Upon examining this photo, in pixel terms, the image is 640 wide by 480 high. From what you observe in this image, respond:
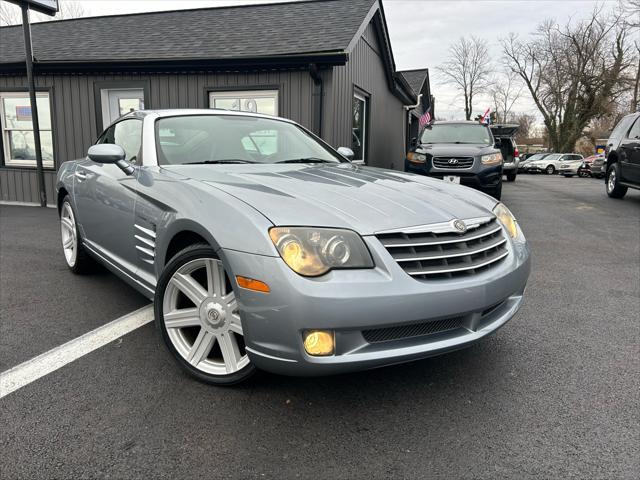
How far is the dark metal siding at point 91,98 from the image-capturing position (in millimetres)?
8531

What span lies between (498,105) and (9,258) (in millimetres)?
64824

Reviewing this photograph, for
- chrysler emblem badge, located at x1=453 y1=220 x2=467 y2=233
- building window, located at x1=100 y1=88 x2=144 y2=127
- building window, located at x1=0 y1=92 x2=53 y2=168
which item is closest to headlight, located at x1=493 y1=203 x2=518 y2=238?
chrysler emblem badge, located at x1=453 y1=220 x2=467 y2=233

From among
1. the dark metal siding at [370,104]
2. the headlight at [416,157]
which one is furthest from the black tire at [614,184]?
the dark metal siding at [370,104]

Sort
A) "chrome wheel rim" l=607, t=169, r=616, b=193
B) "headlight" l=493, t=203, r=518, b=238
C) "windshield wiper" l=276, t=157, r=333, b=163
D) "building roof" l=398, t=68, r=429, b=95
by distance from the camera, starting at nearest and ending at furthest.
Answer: "headlight" l=493, t=203, r=518, b=238 < "windshield wiper" l=276, t=157, r=333, b=163 < "chrome wheel rim" l=607, t=169, r=616, b=193 < "building roof" l=398, t=68, r=429, b=95

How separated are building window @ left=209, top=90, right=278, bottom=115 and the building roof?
14.7 m

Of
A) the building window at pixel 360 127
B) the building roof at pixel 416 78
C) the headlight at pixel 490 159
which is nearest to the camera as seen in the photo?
the headlight at pixel 490 159

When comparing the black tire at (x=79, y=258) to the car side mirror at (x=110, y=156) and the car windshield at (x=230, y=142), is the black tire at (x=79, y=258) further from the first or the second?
the car windshield at (x=230, y=142)

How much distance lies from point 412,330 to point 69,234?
373 cm

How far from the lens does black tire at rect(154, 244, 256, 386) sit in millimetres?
2311

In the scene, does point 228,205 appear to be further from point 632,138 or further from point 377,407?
point 632,138

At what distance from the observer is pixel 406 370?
2.66 m

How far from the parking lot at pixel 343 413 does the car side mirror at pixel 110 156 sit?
1.04 meters

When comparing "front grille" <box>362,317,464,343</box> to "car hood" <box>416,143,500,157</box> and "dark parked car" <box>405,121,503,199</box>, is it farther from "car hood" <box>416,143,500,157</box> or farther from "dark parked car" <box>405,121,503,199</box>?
"car hood" <box>416,143,500,157</box>

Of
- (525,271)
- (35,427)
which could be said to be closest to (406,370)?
(525,271)
